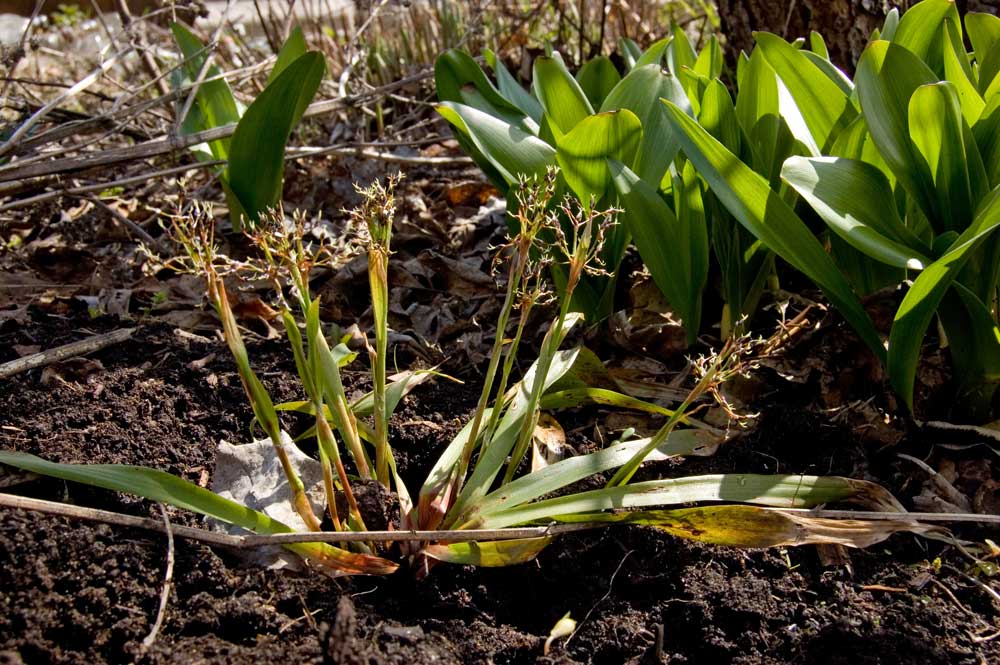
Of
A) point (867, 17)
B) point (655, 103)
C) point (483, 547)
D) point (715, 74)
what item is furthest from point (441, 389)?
point (867, 17)

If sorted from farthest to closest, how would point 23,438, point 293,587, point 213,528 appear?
1. point 23,438
2. point 213,528
3. point 293,587

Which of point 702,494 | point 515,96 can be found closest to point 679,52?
point 515,96

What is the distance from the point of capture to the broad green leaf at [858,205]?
1555 mm

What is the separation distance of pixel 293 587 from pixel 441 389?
707 mm

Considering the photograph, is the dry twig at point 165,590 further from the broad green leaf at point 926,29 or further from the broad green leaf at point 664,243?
the broad green leaf at point 926,29

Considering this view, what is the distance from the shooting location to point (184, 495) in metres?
1.41

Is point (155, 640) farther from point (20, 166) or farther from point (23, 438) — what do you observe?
point (20, 166)

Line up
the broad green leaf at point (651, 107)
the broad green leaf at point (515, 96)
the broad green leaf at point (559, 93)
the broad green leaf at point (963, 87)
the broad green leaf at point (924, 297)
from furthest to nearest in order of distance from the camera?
the broad green leaf at point (515, 96) < the broad green leaf at point (559, 93) < the broad green leaf at point (651, 107) < the broad green leaf at point (963, 87) < the broad green leaf at point (924, 297)

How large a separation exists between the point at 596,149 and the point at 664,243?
242 mm

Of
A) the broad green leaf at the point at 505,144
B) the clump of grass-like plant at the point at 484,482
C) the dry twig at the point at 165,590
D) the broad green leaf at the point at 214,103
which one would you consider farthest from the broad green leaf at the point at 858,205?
the broad green leaf at the point at 214,103

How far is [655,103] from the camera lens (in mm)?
1940

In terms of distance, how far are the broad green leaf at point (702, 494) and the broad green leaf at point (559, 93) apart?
91cm

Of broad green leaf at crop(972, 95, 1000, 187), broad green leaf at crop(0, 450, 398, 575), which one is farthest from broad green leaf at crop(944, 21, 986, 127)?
broad green leaf at crop(0, 450, 398, 575)

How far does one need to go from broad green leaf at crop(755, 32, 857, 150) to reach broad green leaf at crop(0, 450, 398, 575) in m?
1.26
